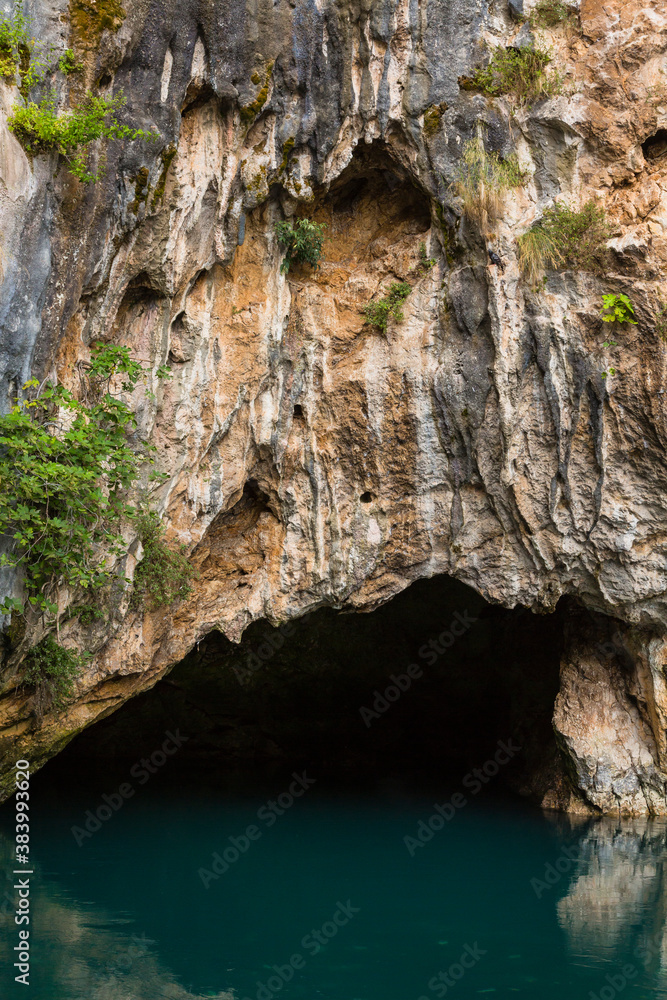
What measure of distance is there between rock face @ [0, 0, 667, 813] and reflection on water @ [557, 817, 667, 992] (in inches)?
36.1

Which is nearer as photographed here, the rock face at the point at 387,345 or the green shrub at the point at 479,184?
the rock face at the point at 387,345

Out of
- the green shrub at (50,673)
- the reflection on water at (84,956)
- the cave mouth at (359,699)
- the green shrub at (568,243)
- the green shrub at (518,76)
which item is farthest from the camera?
the cave mouth at (359,699)

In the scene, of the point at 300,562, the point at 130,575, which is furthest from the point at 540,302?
the point at 130,575

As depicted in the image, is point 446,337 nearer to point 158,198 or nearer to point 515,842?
point 158,198

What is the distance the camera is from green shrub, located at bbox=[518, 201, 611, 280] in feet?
33.1

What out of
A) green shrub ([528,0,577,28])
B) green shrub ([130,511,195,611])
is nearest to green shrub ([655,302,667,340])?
green shrub ([528,0,577,28])

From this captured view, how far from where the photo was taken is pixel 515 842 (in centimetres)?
988

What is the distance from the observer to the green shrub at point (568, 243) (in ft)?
33.1

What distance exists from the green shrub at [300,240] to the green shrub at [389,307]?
0.91m

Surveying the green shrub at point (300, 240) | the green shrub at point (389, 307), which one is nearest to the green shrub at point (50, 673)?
the green shrub at point (300, 240)
